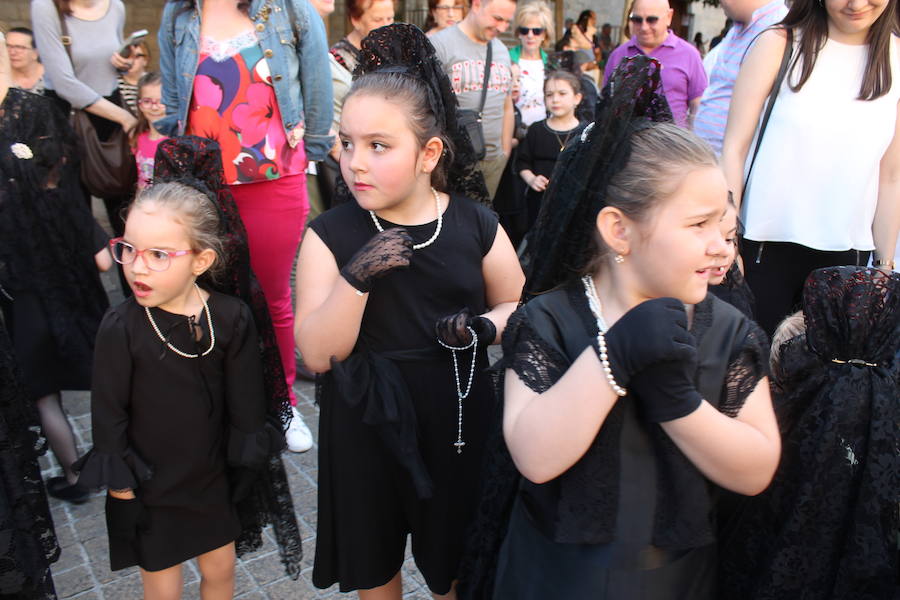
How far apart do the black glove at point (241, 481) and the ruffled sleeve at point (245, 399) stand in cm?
5

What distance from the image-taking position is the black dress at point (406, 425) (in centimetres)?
203

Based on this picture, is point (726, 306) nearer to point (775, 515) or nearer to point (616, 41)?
point (775, 515)

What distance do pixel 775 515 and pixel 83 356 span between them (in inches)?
108

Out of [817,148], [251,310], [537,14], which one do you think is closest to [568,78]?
[537,14]

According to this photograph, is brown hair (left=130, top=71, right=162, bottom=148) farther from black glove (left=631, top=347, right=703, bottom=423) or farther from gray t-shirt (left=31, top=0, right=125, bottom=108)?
black glove (left=631, top=347, right=703, bottom=423)

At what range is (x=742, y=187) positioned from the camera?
2.75 meters

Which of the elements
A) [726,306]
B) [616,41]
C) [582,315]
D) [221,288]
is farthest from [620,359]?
[616,41]

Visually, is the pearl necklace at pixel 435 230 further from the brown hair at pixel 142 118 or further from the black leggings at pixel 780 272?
the brown hair at pixel 142 118

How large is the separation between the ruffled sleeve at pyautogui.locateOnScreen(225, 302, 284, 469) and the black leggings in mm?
1790

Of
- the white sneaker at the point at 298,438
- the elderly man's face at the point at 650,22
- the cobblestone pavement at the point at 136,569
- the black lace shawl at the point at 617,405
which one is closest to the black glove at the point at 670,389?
the black lace shawl at the point at 617,405

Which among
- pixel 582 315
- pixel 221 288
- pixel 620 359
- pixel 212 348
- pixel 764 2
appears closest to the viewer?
pixel 620 359

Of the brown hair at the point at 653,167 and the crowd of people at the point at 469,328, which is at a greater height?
the brown hair at the point at 653,167

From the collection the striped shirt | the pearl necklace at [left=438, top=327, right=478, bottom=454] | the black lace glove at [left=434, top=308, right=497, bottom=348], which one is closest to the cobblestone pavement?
the pearl necklace at [left=438, top=327, right=478, bottom=454]

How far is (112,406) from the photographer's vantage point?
202 cm
